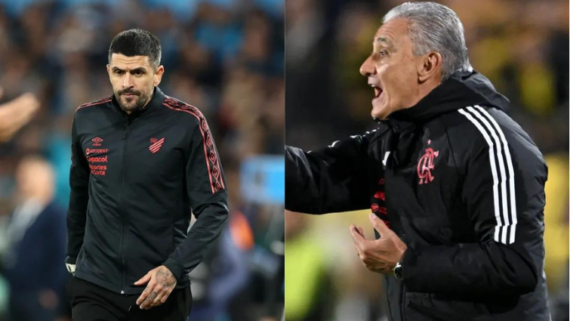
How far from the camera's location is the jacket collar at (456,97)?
1.51 m

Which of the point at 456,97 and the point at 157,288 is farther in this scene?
the point at 157,288

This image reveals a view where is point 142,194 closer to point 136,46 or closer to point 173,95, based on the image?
point 136,46

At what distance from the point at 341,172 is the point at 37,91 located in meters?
1.29

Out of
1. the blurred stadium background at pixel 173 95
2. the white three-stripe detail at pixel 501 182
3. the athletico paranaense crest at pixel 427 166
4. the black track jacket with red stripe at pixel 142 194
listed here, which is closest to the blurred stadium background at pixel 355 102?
the blurred stadium background at pixel 173 95

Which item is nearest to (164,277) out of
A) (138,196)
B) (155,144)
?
(138,196)

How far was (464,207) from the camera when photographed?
4.78 ft

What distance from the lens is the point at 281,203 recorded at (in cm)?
273

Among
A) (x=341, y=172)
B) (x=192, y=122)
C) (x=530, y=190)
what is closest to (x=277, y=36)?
(x=192, y=122)

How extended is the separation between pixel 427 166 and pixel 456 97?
0.15 m

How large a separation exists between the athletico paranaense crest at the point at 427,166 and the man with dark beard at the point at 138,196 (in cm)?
65

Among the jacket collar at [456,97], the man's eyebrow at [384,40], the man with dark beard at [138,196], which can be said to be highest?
the man's eyebrow at [384,40]

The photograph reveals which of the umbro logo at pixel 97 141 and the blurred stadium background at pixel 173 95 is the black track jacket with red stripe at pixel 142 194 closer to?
the umbro logo at pixel 97 141

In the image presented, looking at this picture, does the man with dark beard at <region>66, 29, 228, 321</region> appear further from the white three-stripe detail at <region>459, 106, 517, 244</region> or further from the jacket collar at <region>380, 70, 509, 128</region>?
the white three-stripe detail at <region>459, 106, 517, 244</region>

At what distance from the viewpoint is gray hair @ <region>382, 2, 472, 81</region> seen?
1.58 m
